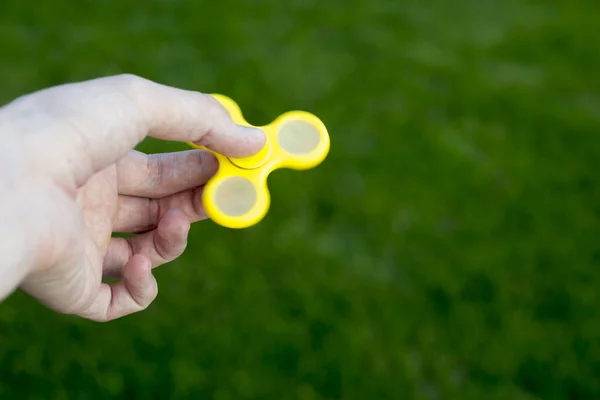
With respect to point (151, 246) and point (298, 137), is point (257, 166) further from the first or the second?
point (151, 246)

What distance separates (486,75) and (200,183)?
4.12ft

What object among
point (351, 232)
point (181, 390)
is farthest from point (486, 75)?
point (181, 390)

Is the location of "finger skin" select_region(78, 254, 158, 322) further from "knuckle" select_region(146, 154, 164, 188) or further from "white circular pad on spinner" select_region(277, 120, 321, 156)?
"white circular pad on spinner" select_region(277, 120, 321, 156)

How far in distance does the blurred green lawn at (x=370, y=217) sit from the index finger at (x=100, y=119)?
→ 2.31 ft

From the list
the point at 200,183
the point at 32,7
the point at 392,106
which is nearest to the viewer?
the point at 200,183

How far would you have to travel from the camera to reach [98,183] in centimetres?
76


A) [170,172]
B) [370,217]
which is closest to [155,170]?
[170,172]

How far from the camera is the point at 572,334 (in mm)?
1332

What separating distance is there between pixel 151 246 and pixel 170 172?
10 cm

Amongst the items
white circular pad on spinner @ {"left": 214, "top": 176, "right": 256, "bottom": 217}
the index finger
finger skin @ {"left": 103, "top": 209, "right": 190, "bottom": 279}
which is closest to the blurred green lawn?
finger skin @ {"left": 103, "top": 209, "right": 190, "bottom": 279}

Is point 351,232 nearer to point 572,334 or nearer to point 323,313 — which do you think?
point 323,313

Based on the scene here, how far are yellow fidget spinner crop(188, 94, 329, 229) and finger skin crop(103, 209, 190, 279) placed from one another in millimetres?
51

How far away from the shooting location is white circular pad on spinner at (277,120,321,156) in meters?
0.80

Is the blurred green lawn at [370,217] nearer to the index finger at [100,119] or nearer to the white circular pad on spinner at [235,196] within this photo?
the white circular pad on spinner at [235,196]
